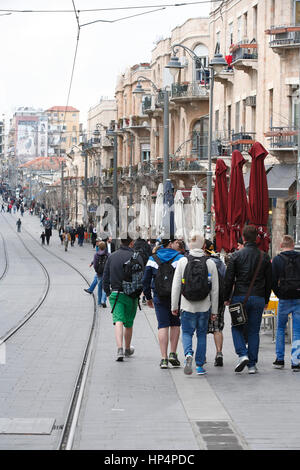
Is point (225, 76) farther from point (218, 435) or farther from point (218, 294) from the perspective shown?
point (218, 435)

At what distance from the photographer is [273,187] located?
29906 mm

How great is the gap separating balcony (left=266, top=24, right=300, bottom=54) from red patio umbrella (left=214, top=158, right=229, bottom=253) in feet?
30.7

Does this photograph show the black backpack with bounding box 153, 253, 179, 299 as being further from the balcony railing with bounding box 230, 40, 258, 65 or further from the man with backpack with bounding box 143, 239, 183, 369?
the balcony railing with bounding box 230, 40, 258, 65

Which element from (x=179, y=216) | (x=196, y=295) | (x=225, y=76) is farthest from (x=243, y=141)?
(x=196, y=295)

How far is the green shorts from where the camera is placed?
13133 mm

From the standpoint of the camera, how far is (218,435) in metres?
8.32

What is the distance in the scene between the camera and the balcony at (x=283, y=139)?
98.2ft

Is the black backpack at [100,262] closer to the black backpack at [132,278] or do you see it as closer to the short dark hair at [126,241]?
the short dark hair at [126,241]

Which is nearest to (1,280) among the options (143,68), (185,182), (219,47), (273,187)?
(273,187)

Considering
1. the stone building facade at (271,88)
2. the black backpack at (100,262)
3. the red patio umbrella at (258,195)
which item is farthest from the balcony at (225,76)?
the red patio umbrella at (258,195)

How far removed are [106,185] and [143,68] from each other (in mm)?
10573

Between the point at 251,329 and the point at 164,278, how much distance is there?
1.30 meters

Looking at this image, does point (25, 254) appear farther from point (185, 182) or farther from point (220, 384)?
point (220, 384)

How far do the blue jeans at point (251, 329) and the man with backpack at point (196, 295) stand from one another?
0.35 metres
